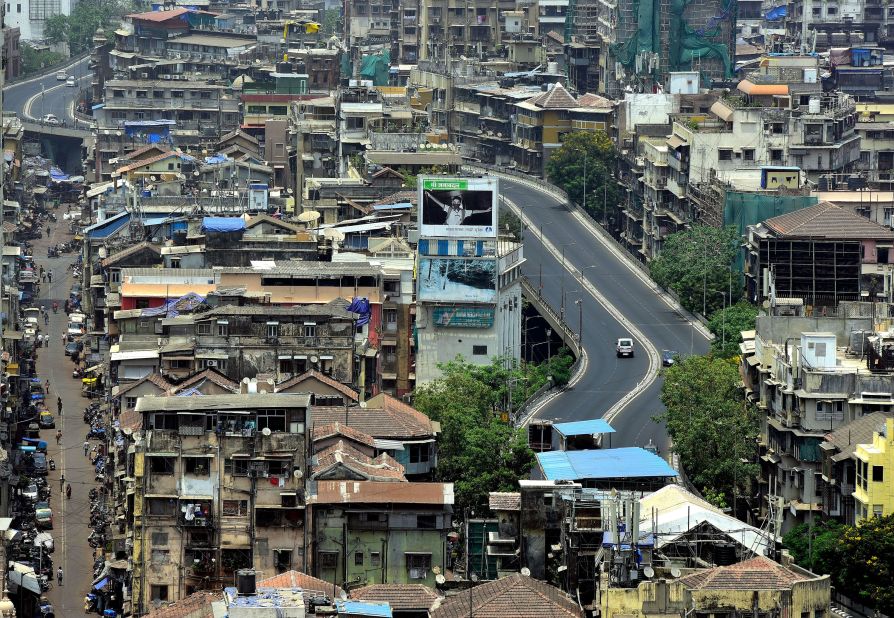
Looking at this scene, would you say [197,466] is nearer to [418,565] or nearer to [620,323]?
[418,565]

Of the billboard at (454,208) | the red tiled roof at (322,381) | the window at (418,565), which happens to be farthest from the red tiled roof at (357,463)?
the billboard at (454,208)

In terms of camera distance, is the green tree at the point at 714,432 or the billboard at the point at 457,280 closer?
the green tree at the point at 714,432

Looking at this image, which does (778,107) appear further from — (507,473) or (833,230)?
(507,473)

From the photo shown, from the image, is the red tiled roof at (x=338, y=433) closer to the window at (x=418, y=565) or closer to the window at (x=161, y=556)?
the window at (x=418, y=565)

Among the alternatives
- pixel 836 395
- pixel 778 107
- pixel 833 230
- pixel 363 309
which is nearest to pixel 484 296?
pixel 363 309

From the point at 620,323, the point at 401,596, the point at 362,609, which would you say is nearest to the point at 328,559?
the point at 401,596
